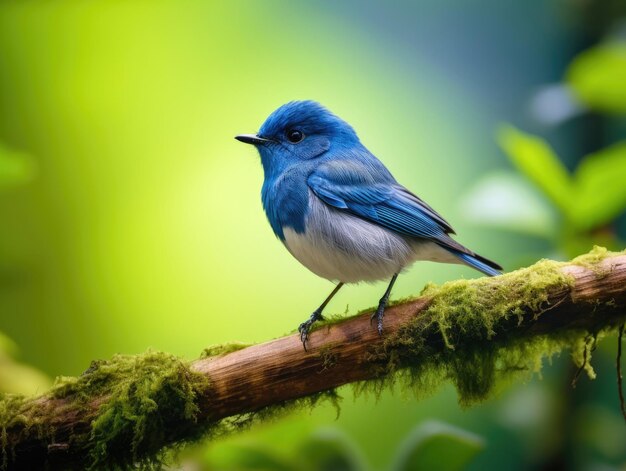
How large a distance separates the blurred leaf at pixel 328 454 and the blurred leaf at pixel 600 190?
1.59m

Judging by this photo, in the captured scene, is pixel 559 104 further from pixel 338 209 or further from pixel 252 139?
pixel 252 139

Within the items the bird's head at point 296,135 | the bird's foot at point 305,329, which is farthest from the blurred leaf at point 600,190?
the bird's foot at point 305,329

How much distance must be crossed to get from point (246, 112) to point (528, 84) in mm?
2384

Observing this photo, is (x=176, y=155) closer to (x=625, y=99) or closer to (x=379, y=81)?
(x=379, y=81)

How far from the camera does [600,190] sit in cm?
304

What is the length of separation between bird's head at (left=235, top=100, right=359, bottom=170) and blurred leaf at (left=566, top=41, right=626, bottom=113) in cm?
129

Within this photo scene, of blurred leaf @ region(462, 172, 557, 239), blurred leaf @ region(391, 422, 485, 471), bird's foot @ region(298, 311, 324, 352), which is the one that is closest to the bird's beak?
bird's foot @ region(298, 311, 324, 352)

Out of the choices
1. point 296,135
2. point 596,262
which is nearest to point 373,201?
point 296,135

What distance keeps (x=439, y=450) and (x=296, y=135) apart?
4.97ft

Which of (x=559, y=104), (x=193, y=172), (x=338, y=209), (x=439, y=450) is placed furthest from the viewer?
(x=193, y=172)

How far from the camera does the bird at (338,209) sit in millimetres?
2713

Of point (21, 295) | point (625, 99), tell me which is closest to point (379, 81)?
point (625, 99)

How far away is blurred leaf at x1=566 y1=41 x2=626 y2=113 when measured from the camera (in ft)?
10.4

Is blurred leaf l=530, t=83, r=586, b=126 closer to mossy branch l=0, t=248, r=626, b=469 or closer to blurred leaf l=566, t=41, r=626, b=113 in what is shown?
blurred leaf l=566, t=41, r=626, b=113
